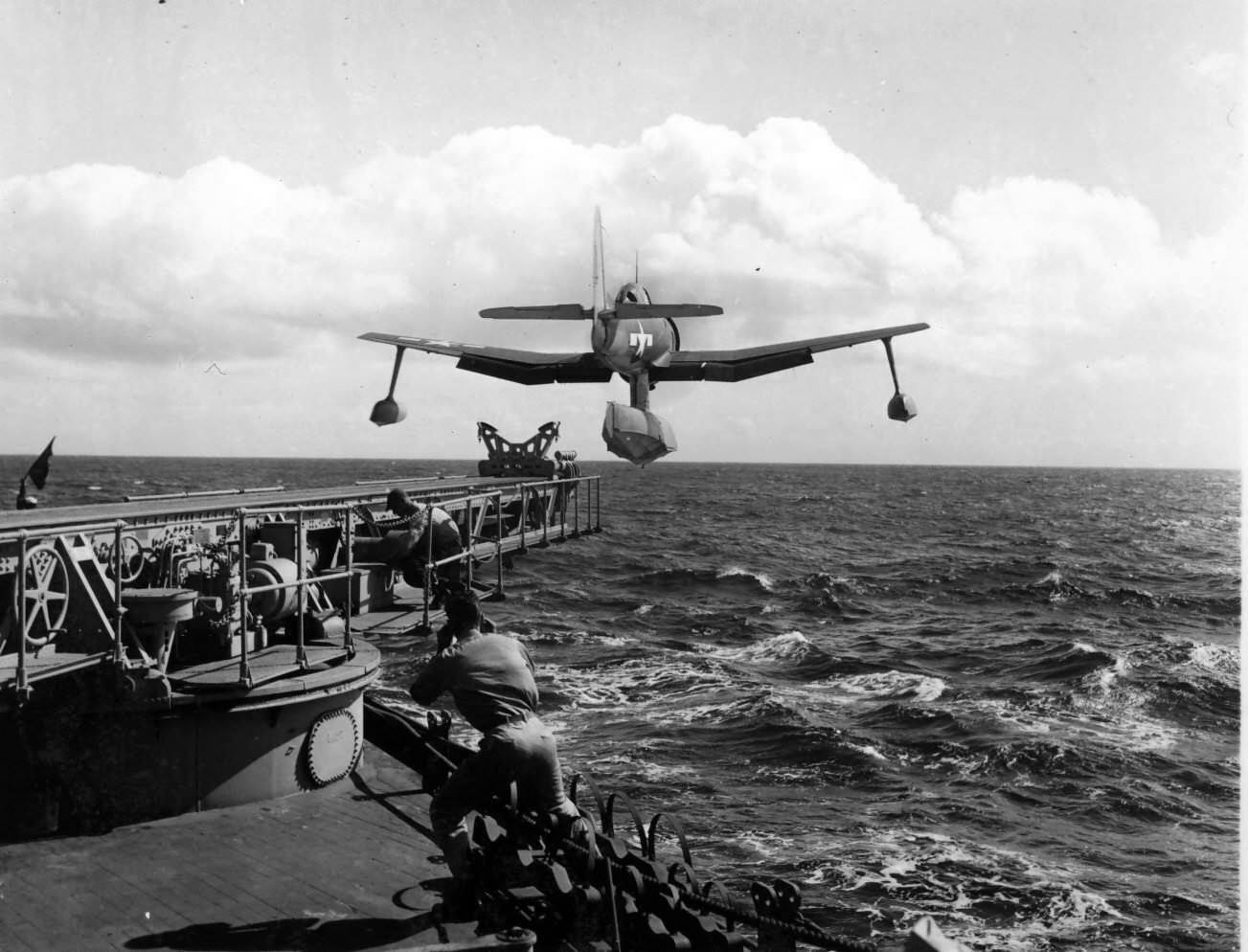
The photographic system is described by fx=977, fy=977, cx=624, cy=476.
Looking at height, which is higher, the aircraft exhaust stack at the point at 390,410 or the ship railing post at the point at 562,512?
the aircraft exhaust stack at the point at 390,410

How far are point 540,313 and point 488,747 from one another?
42.1ft

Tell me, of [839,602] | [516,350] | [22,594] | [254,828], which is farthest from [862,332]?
[839,602]

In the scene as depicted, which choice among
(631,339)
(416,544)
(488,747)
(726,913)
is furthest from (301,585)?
(631,339)

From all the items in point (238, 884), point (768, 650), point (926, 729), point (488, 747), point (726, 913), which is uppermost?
point (488, 747)

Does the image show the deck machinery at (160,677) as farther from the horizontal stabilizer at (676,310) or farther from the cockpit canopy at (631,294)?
the cockpit canopy at (631,294)

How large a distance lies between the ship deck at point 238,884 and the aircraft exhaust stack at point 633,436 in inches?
409

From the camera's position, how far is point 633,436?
20.6 metres

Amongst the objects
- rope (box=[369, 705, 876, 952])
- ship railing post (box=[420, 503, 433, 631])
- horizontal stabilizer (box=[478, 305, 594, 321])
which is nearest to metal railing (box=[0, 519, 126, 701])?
rope (box=[369, 705, 876, 952])

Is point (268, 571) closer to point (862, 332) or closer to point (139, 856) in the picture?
point (139, 856)

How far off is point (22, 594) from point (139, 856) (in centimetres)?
325

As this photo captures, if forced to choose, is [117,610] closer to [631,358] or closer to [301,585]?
[301,585]

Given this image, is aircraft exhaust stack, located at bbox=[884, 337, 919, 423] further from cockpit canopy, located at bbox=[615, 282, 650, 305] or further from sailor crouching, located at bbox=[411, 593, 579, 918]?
sailor crouching, located at bbox=[411, 593, 579, 918]

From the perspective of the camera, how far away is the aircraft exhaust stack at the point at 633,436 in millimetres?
20453

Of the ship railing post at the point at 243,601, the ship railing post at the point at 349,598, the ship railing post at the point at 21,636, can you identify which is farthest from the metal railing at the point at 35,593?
the ship railing post at the point at 349,598
